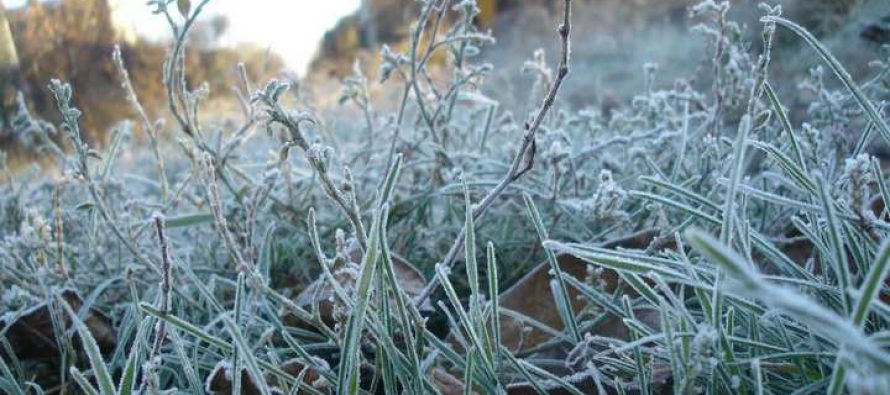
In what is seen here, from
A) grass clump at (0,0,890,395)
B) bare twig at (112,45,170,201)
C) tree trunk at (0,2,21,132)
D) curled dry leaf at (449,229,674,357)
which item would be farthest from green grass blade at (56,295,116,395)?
tree trunk at (0,2,21,132)

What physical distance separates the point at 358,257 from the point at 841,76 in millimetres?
560

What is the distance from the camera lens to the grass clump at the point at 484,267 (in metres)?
0.56

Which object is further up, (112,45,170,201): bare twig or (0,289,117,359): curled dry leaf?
(112,45,170,201): bare twig

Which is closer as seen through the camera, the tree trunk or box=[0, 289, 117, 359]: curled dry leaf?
box=[0, 289, 117, 359]: curled dry leaf

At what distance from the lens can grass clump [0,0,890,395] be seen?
0.56 meters

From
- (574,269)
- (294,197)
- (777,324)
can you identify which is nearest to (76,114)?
(294,197)

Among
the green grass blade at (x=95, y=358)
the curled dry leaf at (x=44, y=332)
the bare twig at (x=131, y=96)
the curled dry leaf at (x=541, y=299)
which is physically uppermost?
the bare twig at (x=131, y=96)

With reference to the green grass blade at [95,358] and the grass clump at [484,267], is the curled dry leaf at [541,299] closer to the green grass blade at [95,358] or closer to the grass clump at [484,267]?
the grass clump at [484,267]

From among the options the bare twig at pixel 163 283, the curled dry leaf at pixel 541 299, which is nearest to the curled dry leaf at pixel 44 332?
the bare twig at pixel 163 283

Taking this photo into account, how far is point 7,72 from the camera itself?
5.09ft

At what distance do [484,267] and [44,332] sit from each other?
23.6 inches

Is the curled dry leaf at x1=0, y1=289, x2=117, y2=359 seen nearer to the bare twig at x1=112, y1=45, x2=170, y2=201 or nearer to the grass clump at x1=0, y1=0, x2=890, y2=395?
the grass clump at x1=0, y1=0, x2=890, y2=395

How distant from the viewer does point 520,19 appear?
328 inches

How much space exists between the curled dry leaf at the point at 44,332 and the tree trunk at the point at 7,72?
709 mm
